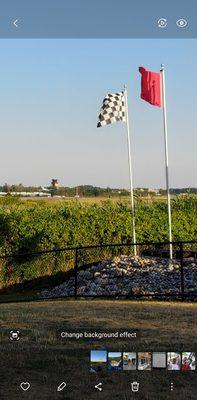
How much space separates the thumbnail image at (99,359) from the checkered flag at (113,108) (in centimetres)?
1438

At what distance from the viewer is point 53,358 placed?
5.08 m

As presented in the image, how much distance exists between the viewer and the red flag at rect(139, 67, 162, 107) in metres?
17.2

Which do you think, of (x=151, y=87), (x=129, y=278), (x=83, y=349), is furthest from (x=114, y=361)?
(x=151, y=87)

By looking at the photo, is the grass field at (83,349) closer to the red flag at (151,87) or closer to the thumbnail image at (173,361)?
the thumbnail image at (173,361)

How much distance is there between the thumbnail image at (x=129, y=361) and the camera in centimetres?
396

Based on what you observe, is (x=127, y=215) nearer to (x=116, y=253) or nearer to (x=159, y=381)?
(x=116, y=253)

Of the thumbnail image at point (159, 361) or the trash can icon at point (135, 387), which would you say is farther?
the trash can icon at point (135, 387)

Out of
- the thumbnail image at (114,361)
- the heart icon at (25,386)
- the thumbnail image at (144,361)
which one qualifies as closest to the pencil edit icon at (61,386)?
the heart icon at (25,386)

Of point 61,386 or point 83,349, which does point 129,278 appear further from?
point 61,386

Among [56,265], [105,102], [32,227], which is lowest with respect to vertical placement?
[56,265]

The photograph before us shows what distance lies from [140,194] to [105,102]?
4469 millimetres

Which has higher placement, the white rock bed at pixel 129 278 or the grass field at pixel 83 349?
the grass field at pixel 83 349

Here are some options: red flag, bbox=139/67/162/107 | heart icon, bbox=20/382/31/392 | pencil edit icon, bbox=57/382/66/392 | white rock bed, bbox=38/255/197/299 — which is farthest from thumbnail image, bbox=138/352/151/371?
red flag, bbox=139/67/162/107

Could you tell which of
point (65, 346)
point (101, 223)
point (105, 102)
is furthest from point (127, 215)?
point (65, 346)
